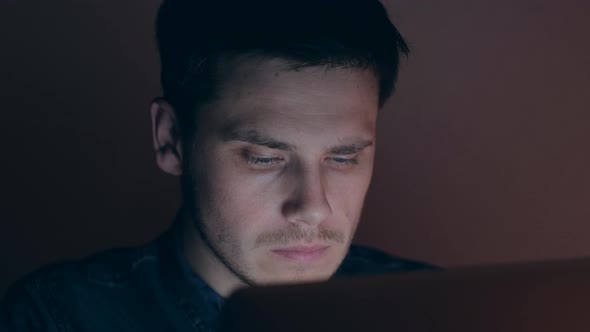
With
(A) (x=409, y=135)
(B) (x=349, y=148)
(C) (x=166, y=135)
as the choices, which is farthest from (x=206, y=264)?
(A) (x=409, y=135)

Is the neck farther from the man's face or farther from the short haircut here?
the short haircut

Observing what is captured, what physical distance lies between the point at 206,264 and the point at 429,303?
0.83 meters

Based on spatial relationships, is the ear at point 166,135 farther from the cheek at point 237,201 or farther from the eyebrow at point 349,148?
the eyebrow at point 349,148

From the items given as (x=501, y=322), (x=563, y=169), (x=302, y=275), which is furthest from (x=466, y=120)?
(x=501, y=322)

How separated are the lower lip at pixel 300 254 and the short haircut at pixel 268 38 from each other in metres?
0.32

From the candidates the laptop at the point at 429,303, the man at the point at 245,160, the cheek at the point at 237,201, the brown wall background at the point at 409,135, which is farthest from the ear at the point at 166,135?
the laptop at the point at 429,303

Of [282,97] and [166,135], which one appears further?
[166,135]

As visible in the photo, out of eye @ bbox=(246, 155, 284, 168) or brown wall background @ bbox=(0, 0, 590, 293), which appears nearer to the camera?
eye @ bbox=(246, 155, 284, 168)

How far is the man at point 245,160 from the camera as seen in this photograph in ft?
3.25

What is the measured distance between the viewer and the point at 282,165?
1.00 meters

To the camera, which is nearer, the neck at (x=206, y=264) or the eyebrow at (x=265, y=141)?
the eyebrow at (x=265, y=141)

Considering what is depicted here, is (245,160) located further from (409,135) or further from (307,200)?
(409,135)

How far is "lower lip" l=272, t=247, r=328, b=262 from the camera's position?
102 cm

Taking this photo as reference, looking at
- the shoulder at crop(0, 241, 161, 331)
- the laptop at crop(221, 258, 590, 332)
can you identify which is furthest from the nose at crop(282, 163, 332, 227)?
the laptop at crop(221, 258, 590, 332)
